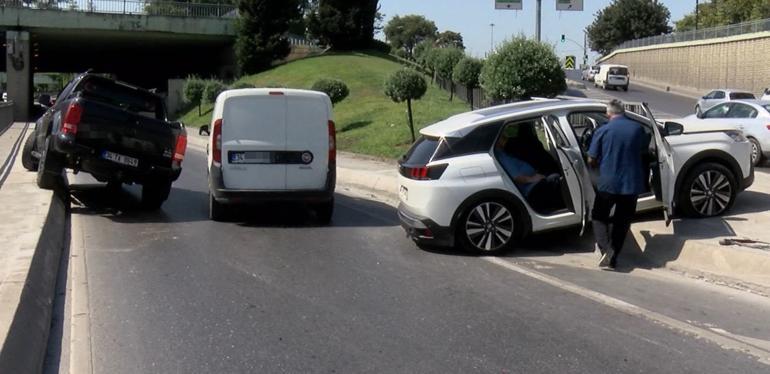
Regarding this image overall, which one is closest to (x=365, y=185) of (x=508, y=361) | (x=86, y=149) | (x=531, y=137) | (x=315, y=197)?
(x=315, y=197)

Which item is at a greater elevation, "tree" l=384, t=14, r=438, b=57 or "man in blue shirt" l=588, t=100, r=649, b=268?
"tree" l=384, t=14, r=438, b=57

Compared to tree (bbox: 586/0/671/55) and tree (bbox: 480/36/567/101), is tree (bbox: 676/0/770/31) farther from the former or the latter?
tree (bbox: 480/36/567/101)

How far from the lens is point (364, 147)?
23.7 meters

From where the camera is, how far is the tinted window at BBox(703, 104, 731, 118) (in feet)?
59.9

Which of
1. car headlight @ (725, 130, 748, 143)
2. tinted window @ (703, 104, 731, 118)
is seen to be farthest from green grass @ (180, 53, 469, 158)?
car headlight @ (725, 130, 748, 143)

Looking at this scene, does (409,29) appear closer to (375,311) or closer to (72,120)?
(72,120)

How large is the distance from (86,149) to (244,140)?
Answer: 2.44 metres

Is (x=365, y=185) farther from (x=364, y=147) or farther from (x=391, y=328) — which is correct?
(x=391, y=328)

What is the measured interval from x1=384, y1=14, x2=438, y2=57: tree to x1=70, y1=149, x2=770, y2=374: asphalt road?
116556 mm

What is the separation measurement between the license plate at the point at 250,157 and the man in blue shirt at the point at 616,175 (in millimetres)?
4694

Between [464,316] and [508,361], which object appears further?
[464,316]

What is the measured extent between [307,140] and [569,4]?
66.4ft

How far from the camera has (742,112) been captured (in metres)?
17.7

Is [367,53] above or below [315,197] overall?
above
